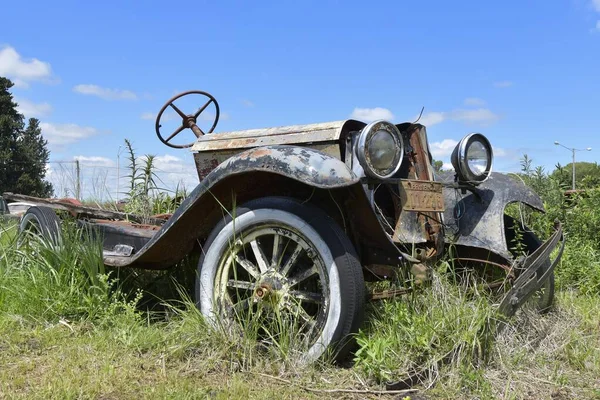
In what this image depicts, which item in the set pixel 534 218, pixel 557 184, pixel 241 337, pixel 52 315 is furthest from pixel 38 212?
pixel 557 184

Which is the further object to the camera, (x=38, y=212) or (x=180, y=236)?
(x=38, y=212)

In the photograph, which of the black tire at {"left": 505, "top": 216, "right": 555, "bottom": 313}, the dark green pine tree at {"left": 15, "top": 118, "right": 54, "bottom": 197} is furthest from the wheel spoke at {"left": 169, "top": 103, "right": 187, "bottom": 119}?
the dark green pine tree at {"left": 15, "top": 118, "right": 54, "bottom": 197}

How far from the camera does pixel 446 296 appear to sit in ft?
9.36

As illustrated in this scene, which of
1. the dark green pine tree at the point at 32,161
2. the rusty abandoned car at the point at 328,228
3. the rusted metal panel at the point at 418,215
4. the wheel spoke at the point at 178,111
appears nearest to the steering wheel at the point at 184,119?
the wheel spoke at the point at 178,111

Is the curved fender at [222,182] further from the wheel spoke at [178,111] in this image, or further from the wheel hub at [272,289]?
the wheel spoke at [178,111]

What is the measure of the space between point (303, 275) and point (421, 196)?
36.3 inches

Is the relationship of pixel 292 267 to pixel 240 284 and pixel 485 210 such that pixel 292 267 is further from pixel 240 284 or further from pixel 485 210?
pixel 485 210

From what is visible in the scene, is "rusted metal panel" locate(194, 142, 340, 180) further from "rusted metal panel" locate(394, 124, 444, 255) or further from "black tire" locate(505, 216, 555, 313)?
"black tire" locate(505, 216, 555, 313)

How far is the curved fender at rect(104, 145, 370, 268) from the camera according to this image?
260 cm

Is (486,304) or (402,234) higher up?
(402,234)

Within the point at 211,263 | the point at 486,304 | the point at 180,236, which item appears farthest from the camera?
the point at 180,236

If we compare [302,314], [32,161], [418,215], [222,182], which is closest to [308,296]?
[302,314]

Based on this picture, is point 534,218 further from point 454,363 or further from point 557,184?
point 454,363

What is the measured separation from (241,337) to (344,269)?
632mm
